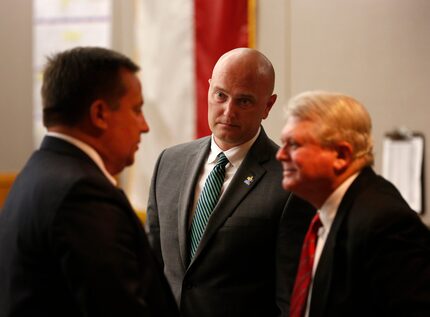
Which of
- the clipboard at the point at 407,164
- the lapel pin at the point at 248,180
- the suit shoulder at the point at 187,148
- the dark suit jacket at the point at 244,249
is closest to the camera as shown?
the dark suit jacket at the point at 244,249

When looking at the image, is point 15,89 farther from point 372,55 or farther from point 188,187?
point 188,187

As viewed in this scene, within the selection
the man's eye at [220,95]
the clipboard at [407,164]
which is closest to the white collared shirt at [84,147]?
the man's eye at [220,95]

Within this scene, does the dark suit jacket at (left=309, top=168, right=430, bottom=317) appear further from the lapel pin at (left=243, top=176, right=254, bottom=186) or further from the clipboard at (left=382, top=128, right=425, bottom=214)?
the clipboard at (left=382, top=128, right=425, bottom=214)

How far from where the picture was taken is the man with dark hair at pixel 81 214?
1610 mm

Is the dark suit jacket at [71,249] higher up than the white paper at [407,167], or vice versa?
the dark suit jacket at [71,249]

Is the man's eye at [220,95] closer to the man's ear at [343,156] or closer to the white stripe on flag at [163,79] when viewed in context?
the man's ear at [343,156]

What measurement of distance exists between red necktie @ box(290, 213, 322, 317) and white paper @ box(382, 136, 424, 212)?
2.45 meters

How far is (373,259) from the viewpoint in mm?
1780

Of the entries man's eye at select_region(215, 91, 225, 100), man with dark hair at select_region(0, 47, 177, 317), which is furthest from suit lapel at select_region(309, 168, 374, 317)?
man's eye at select_region(215, 91, 225, 100)

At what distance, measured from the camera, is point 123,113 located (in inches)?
70.8

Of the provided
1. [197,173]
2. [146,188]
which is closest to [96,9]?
[146,188]

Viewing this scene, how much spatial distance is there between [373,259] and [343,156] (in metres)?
0.31

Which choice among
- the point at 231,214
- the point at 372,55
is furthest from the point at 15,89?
the point at 231,214

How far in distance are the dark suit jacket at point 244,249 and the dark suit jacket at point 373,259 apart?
341 millimetres
